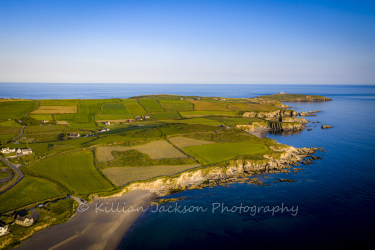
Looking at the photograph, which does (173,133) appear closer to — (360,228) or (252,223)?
(252,223)

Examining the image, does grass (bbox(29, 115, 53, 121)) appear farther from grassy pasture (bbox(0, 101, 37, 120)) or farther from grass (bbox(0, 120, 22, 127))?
grass (bbox(0, 120, 22, 127))

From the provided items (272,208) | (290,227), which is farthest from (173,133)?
(290,227)

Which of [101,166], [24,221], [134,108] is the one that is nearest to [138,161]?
[101,166]

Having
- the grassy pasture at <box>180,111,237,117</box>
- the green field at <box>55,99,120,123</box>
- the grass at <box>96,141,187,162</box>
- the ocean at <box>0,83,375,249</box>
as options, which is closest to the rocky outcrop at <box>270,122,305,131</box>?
the grassy pasture at <box>180,111,237,117</box>

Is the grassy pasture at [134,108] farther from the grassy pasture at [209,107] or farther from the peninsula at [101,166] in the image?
the grassy pasture at [209,107]

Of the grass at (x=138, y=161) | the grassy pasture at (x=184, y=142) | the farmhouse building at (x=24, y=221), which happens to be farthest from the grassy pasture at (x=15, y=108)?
the farmhouse building at (x=24, y=221)

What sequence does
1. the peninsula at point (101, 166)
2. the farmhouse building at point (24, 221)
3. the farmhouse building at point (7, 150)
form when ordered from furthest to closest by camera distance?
the farmhouse building at point (7, 150), the peninsula at point (101, 166), the farmhouse building at point (24, 221)
